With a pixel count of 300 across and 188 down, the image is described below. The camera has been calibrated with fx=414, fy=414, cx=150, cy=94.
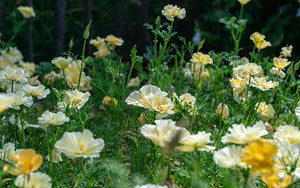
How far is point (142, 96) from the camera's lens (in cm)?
150

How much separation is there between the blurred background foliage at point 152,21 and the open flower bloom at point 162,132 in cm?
189

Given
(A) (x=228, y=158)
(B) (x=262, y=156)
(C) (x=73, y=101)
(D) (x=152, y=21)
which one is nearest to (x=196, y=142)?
(A) (x=228, y=158)

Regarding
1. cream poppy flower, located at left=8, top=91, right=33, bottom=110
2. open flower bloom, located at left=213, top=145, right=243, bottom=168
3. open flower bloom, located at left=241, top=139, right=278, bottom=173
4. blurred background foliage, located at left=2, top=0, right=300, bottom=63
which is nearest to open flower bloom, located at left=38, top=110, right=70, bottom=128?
cream poppy flower, located at left=8, top=91, right=33, bottom=110

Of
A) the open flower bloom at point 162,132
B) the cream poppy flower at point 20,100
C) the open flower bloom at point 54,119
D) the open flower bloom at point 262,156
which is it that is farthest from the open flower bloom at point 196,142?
the cream poppy flower at point 20,100

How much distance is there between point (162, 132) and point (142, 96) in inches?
12.1

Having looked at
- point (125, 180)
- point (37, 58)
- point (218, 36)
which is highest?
point (125, 180)

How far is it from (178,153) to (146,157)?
123 millimetres

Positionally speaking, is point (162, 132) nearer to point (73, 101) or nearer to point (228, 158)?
point (228, 158)

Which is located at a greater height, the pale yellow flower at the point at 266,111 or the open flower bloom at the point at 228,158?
the open flower bloom at the point at 228,158

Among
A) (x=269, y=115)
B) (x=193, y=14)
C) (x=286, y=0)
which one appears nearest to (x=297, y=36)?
(x=286, y=0)

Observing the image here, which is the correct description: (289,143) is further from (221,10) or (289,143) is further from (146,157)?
(221,10)

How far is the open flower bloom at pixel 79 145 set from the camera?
46.7 inches

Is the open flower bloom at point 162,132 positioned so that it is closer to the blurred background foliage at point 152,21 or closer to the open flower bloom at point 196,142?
the open flower bloom at point 196,142

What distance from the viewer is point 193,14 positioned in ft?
14.4
